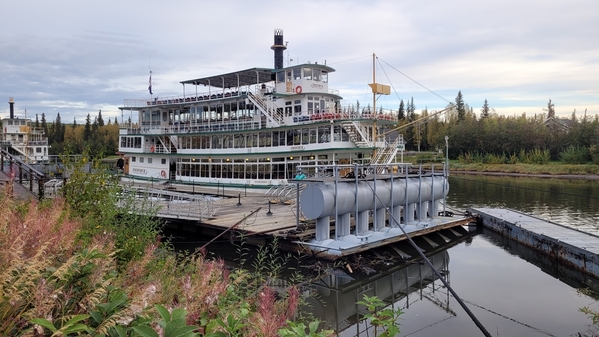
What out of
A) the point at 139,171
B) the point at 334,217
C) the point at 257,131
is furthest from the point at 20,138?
the point at 334,217

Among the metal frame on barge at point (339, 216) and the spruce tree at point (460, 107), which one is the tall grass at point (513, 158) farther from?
the metal frame on barge at point (339, 216)

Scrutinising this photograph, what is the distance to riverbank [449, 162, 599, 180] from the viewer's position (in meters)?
57.4

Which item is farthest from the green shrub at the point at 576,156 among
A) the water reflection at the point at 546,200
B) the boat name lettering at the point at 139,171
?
the boat name lettering at the point at 139,171

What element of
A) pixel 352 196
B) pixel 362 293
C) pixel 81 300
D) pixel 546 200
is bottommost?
pixel 362 293

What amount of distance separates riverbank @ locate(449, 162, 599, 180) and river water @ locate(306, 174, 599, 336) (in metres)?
43.3

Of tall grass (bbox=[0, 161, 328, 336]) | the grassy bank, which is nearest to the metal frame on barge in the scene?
tall grass (bbox=[0, 161, 328, 336])

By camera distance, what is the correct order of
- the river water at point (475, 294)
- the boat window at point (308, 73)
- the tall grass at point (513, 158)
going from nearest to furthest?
the river water at point (475, 294), the boat window at point (308, 73), the tall grass at point (513, 158)

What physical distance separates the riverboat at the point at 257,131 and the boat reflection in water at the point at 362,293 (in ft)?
→ 30.0

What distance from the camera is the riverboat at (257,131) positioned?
27.3 metres

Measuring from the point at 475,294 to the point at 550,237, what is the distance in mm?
6016

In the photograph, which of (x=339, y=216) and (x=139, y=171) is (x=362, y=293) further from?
(x=139, y=171)

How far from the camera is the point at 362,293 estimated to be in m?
14.5

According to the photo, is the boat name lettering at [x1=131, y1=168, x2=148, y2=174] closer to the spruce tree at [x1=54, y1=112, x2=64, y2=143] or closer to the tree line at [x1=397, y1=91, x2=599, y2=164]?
the tree line at [x1=397, y1=91, x2=599, y2=164]

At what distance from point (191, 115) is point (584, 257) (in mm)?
27743
